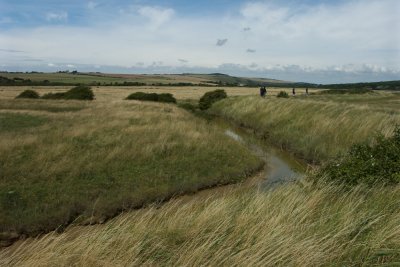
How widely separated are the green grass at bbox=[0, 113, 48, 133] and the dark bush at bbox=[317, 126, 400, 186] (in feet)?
65.1

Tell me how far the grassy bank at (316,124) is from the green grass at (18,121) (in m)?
15.8

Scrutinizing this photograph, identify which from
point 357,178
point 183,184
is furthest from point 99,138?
point 357,178

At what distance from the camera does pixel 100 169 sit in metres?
15.0

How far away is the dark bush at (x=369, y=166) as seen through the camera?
25.9ft

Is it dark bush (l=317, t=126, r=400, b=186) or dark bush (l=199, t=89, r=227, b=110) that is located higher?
dark bush (l=317, t=126, r=400, b=186)

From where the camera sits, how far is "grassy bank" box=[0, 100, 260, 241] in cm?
1148

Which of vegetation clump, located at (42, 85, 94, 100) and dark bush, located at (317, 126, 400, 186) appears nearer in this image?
dark bush, located at (317, 126, 400, 186)

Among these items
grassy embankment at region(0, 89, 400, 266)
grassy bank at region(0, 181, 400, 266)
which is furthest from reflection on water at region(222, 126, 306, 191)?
grassy bank at region(0, 181, 400, 266)

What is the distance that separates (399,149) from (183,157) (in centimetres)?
1023

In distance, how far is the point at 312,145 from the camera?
21234mm

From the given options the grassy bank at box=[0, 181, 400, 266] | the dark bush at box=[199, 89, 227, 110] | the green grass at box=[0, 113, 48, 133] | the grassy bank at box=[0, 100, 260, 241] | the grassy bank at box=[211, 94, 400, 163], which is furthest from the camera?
the dark bush at box=[199, 89, 227, 110]

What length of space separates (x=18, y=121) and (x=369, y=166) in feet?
82.8

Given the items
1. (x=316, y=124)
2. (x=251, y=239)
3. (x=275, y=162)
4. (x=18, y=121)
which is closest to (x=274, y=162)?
(x=275, y=162)

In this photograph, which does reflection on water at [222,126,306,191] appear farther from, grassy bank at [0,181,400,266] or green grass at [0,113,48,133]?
green grass at [0,113,48,133]
